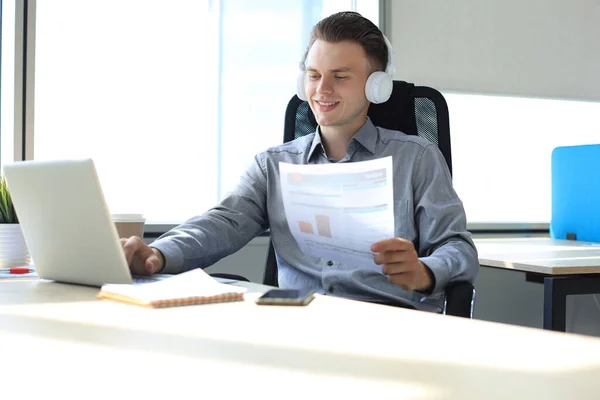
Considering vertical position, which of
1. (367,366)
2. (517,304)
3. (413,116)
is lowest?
(517,304)

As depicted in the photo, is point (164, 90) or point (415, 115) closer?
point (415, 115)

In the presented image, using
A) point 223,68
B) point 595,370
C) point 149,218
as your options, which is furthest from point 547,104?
point 595,370

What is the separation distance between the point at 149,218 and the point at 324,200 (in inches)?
67.7

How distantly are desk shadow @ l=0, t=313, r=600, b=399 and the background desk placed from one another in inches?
60.6

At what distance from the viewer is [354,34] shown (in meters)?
2.01

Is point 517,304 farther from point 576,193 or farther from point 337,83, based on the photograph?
point 337,83

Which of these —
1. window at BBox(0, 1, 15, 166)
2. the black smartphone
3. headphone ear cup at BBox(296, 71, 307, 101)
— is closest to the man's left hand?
the black smartphone

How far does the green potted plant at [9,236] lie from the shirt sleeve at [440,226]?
100 centimetres

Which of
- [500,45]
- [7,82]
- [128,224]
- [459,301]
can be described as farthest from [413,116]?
[500,45]

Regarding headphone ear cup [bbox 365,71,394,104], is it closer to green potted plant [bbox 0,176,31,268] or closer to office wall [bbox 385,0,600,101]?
green potted plant [bbox 0,176,31,268]

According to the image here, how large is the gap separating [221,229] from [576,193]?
2024 millimetres

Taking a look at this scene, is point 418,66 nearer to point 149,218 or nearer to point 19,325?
point 149,218

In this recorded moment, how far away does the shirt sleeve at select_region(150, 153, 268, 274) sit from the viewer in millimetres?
1667

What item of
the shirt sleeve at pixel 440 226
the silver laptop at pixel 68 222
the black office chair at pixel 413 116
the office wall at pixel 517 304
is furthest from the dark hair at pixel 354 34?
the office wall at pixel 517 304
